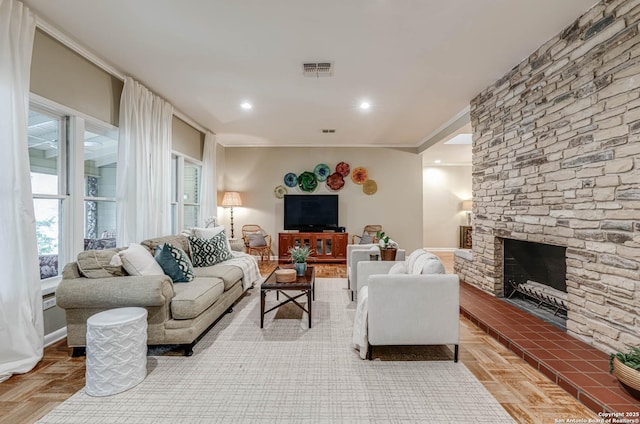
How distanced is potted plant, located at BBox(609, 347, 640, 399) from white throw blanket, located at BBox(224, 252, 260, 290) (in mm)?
3380

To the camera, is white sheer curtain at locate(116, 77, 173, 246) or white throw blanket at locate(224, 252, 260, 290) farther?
white throw blanket at locate(224, 252, 260, 290)

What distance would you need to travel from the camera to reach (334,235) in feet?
21.5

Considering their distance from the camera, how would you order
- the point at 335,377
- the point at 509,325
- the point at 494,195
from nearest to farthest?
1. the point at 335,377
2. the point at 509,325
3. the point at 494,195

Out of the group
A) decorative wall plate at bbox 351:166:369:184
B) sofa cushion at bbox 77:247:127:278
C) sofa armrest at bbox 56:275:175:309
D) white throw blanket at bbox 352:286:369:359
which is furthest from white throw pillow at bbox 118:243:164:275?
decorative wall plate at bbox 351:166:369:184

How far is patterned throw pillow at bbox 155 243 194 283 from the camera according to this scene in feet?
9.70

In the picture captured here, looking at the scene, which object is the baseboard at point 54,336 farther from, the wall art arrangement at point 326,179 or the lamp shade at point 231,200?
the wall art arrangement at point 326,179

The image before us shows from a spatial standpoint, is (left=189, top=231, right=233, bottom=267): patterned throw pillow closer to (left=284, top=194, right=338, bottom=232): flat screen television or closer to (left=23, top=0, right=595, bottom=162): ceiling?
(left=23, top=0, right=595, bottom=162): ceiling

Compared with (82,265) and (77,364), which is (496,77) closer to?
(82,265)

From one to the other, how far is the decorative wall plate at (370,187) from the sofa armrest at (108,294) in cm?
536

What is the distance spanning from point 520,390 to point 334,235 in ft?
15.5

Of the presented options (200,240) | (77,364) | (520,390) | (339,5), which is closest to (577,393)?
(520,390)

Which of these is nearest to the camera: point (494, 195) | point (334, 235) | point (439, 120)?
point (494, 195)

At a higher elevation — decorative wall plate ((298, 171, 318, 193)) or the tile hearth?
decorative wall plate ((298, 171, 318, 193))

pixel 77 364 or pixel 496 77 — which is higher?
pixel 496 77
